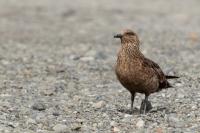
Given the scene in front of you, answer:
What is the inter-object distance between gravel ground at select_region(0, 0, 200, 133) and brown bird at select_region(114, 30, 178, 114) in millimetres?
401

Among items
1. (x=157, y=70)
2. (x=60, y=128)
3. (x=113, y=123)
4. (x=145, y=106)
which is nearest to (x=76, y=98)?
(x=145, y=106)

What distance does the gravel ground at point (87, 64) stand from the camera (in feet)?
36.8

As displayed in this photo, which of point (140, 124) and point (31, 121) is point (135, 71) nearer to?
point (140, 124)

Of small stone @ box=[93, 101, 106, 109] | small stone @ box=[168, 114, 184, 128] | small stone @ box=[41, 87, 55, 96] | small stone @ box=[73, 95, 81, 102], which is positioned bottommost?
small stone @ box=[168, 114, 184, 128]

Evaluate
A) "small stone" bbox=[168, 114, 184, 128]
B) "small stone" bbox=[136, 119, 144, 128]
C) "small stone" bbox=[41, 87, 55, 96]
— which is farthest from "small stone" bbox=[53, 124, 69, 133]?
"small stone" bbox=[41, 87, 55, 96]

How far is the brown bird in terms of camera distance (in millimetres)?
11328

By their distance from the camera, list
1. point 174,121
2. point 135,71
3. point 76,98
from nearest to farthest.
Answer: point 174,121 → point 135,71 → point 76,98

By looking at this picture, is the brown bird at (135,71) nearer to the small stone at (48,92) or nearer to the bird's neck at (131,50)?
the bird's neck at (131,50)

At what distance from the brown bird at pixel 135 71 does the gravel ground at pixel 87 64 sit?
401 millimetres

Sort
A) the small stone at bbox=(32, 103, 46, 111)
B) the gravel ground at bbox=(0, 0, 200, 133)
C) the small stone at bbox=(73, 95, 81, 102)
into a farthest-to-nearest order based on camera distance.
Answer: the small stone at bbox=(73, 95, 81, 102) → the small stone at bbox=(32, 103, 46, 111) → the gravel ground at bbox=(0, 0, 200, 133)

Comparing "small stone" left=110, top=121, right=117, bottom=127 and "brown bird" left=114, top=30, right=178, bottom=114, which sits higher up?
"brown bird" left=114, top=30, right=178, bottom=114

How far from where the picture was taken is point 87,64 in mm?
17672

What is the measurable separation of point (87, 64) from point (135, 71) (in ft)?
20.9

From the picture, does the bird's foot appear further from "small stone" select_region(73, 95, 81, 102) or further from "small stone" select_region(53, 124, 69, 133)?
"small stone" select_region(73, 95, 81, 102)
